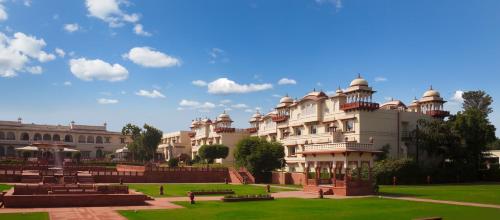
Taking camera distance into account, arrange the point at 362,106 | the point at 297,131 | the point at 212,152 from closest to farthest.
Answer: the point at 362,106
the point at 297,131
the point at 212,152

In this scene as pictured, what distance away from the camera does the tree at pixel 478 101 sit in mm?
83750

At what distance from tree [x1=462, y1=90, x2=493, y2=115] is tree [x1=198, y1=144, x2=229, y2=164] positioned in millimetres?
42337

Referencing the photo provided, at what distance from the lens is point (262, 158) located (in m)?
57.5

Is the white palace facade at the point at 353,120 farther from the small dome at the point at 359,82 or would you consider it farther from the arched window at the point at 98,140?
the arched window at the point at 98,140

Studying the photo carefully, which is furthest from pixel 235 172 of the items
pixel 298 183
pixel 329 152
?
pixel 329 152

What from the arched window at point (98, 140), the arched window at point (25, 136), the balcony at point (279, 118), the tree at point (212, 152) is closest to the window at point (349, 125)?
the balcony at point (279, 118)

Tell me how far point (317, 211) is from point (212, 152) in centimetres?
5511

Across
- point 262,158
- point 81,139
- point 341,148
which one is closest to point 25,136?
point 81,139

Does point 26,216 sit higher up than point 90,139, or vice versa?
point 90,139

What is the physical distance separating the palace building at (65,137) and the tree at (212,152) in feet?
95.5

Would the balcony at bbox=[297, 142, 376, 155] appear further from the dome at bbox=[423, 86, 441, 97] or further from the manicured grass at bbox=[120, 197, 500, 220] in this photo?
the dome at bbox=[423, 86, 441, 97]

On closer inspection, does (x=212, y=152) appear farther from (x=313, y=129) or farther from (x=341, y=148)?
(x=341, y=148)

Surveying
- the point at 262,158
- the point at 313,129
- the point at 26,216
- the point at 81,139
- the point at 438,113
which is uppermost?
the point at 438,113

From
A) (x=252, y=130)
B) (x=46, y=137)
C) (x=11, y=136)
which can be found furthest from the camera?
(x=46, y=137)
